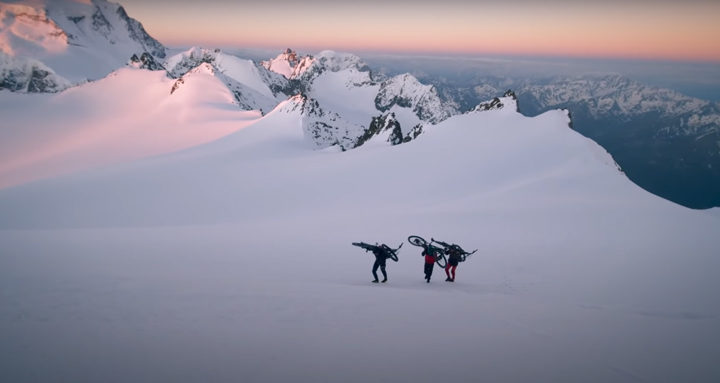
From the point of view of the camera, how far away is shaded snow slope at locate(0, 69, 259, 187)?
50.9 metres

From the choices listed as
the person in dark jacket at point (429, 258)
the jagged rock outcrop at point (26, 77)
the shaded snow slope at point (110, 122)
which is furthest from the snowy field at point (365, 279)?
the jagged rock outcrop at point (26, 77)

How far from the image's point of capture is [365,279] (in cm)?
1213

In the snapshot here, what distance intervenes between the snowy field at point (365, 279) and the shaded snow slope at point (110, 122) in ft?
69.3

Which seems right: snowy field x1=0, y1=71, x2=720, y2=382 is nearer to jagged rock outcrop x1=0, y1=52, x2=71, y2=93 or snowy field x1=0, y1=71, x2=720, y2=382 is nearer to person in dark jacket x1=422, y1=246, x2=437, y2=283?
person in dark jacket x1=422, y1=246, x2=437, y2=283

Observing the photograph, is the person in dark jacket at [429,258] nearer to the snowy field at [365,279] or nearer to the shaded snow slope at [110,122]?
the snowy field at [365,279]

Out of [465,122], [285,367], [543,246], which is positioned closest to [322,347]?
[285,367]

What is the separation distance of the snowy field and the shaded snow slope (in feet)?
69.3

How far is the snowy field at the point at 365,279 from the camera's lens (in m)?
6.13

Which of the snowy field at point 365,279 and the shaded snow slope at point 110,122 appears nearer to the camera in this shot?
the snowy field at point 365,279

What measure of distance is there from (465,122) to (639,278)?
29966 millimetres

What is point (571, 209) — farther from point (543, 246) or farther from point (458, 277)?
point (458, 277)

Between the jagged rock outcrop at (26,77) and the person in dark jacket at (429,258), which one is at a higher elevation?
the jagged rock outcrop at (26,77)

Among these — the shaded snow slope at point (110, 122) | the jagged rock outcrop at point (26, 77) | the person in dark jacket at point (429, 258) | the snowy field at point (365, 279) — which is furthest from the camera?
the jagged rock outcrop at point (26, 77)

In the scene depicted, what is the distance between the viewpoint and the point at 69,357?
225 inches
